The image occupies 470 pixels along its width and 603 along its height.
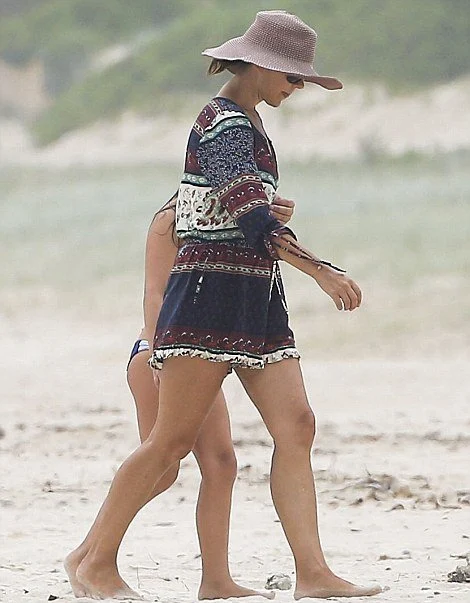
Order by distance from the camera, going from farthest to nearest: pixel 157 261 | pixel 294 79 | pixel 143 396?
pixel 143 396
pixel 157 261
pixel 294 79

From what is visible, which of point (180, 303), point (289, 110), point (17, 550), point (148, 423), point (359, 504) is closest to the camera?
point (180, 303)

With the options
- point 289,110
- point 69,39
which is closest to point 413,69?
point 289,110

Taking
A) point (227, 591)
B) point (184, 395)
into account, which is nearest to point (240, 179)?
point (184, 395)

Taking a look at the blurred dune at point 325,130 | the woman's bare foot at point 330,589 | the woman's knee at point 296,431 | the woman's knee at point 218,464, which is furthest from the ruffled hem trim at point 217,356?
the blurred dune at point 325,130

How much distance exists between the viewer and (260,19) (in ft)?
14.3

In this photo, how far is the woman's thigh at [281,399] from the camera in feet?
14.1

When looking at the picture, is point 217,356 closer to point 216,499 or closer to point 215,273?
point 215,273

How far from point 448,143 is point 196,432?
27.1m

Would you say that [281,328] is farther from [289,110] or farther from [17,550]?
[289,110]

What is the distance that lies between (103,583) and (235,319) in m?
0.90

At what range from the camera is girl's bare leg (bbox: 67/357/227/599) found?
4.26 m

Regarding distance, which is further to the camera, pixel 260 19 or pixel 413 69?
pixel 413 69

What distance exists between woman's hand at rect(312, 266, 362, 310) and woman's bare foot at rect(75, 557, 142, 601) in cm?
110

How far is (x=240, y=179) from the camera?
4.06 metres
